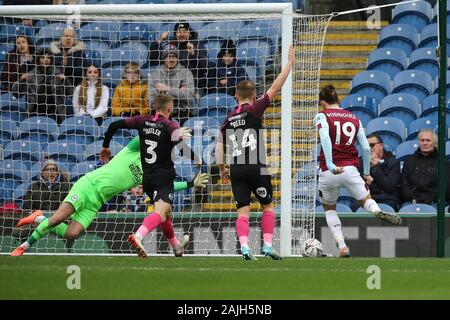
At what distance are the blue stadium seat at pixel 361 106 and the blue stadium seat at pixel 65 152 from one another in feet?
14.4

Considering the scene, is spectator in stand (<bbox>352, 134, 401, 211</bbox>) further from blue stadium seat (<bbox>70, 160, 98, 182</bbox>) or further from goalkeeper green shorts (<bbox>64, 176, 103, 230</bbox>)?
goalkeeper green shorts (<bbox>64, 176, 103, 230</bbox>)

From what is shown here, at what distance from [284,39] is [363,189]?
6.64ft

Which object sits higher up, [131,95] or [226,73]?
[226,73]

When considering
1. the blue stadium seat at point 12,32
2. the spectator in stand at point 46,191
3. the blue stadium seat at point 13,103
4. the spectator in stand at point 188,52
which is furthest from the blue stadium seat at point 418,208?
the blue stadium seat at point 12,32

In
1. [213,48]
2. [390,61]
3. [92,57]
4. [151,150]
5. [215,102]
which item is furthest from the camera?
[390,61]

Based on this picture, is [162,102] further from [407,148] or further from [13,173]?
[407,148]

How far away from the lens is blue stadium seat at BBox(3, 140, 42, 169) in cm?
1581

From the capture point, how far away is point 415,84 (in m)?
18.4

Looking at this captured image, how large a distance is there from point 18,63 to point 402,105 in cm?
586

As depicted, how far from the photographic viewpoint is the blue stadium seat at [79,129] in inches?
624

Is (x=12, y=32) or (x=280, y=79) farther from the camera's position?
(x=12, y=32)

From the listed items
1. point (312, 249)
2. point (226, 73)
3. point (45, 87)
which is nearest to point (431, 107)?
point (226, 73)

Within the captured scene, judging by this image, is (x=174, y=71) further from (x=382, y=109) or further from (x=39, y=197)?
(x=382, y=109)

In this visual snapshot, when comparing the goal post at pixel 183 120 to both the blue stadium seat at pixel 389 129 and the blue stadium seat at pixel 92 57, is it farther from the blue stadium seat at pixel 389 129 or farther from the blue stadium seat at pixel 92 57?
the blue stadium seat at pixel 389 129
